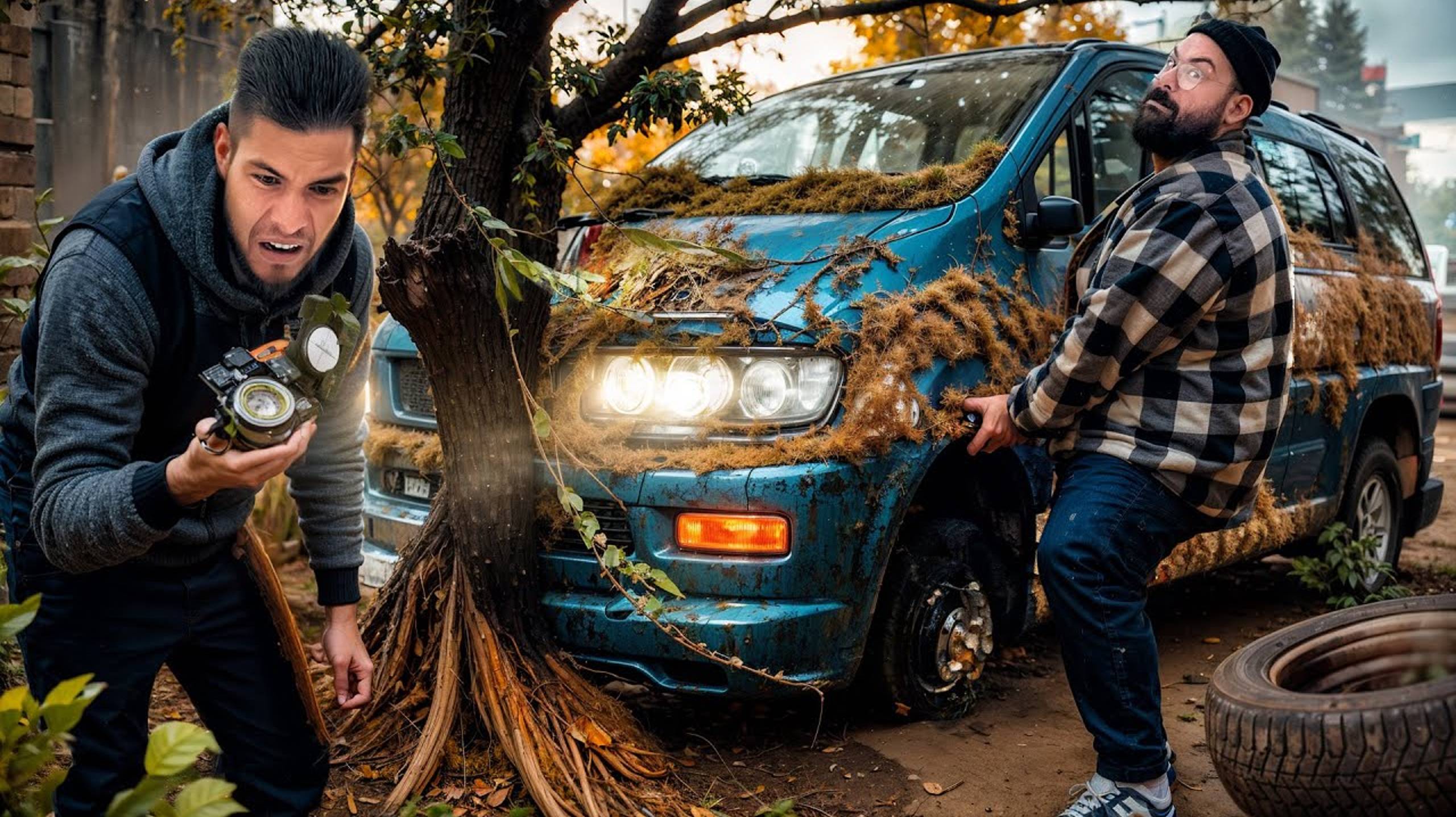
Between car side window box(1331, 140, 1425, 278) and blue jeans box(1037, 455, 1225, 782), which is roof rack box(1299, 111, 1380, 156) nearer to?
car side window box(1331, 140, 1425, 278)

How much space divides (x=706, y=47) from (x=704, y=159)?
16.1 inches

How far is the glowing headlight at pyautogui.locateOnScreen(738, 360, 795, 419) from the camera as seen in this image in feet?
10.3

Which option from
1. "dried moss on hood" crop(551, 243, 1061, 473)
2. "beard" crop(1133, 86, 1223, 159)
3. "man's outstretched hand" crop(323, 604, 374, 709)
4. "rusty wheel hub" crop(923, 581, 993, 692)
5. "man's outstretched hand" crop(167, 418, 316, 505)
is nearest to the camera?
"man's outstretched hand" crop(167, 418, 316, 505)

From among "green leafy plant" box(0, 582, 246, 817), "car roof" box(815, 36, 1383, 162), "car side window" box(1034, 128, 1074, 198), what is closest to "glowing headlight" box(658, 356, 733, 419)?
"car side window" box(1034, 128, 1074, 198)

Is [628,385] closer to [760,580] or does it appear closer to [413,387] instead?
[760,580]

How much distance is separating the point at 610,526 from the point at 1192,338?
1.54 m

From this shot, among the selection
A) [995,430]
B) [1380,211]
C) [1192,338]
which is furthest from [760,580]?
[1380,211]

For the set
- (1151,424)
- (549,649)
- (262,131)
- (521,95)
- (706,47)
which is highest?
(706,47)

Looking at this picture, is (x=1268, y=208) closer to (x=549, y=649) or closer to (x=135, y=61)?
(x=549, y=649)

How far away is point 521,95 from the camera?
3.72 meters

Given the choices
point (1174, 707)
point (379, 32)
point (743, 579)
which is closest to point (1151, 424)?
point (743, 579)

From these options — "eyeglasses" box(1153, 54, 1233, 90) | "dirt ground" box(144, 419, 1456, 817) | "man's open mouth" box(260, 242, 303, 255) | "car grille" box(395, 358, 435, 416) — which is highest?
"eyeglasses" box(1153, 54, 1233, 90)

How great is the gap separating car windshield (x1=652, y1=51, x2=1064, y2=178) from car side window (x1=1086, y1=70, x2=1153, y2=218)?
0.21m

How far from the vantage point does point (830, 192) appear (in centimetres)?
369
